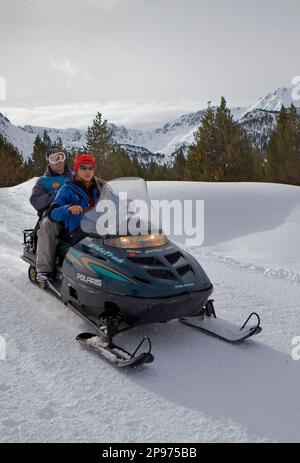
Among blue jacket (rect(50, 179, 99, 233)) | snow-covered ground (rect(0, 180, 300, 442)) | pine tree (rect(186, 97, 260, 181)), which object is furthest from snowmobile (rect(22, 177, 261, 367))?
pine tree (rect(186, 97, 260, 181))

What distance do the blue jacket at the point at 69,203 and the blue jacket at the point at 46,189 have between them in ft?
2.87

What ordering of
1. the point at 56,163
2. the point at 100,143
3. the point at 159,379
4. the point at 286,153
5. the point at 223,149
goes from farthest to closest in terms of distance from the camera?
the point at 100,143
the point at 286,153
the point at 223,149
the point at 56,163
the point at 159,379

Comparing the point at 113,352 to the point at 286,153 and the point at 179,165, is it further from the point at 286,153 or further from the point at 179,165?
the point at 179,165

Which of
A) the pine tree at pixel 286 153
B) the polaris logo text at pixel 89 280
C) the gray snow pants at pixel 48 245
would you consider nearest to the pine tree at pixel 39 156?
the pine tree at pixel 286 153

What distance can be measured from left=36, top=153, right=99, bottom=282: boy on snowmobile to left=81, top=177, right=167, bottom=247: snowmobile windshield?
1.17ft

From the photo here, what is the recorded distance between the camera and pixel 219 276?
21.0 ft

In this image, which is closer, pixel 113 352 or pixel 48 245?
pixel 113 352

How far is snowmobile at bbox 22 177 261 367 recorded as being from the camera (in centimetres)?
371

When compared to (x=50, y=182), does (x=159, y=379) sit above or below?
below

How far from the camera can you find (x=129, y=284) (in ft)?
12.3

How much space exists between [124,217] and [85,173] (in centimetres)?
108

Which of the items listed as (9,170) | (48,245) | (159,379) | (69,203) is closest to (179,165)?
(9,170)

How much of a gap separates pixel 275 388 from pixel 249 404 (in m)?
0.35
